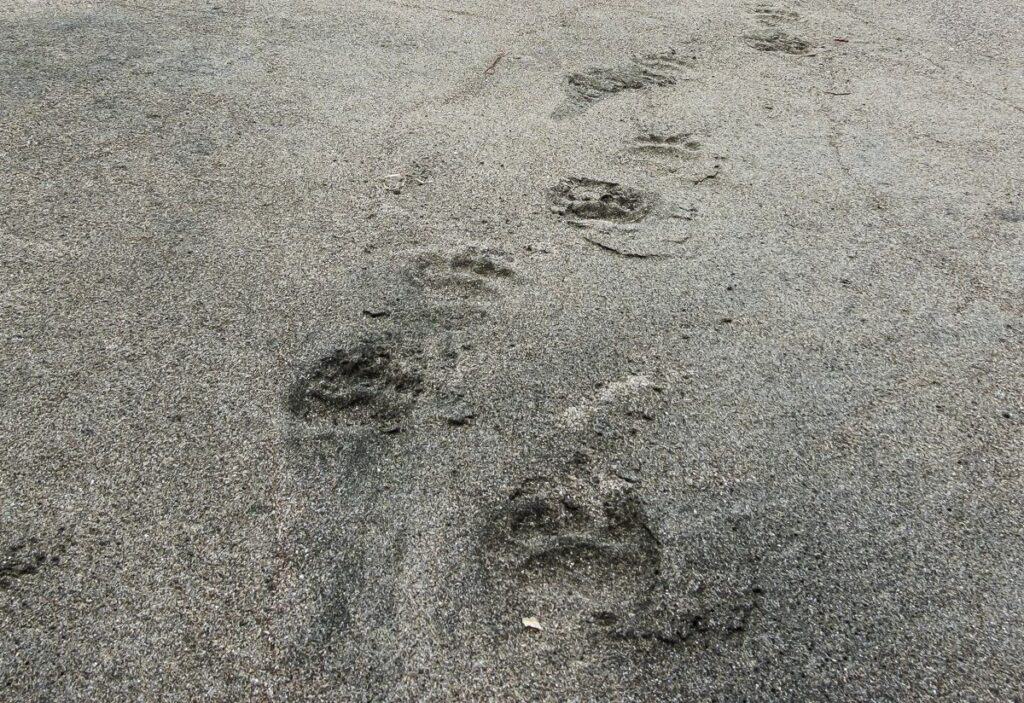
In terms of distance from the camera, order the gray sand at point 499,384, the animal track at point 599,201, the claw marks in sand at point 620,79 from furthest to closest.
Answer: the claw marks in sand at point 620,79 → the animal track at point 599,201 → the gray sand at point 499,384

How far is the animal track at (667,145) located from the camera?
3125mm

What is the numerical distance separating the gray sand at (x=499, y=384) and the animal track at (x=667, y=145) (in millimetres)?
25

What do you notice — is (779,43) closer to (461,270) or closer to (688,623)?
(461,270)

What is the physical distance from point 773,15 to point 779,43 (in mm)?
465

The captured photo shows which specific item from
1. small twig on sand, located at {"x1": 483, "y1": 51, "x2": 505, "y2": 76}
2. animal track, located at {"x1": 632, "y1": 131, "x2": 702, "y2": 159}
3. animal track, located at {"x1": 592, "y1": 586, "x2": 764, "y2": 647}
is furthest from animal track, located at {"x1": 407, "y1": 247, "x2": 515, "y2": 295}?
small twig on sand, located at {"x1": 483, "y1": 51, "x2": 505, "y2": 76}

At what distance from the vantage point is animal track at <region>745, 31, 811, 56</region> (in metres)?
4.12

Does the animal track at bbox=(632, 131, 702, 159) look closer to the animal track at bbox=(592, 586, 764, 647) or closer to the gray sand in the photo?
the gray sand

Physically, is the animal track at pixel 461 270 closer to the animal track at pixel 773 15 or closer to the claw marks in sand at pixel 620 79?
the claw marks in sand at pixel 620 79

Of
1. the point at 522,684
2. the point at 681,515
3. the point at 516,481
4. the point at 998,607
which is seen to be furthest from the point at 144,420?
the point at 998,607

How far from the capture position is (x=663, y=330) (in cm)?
224

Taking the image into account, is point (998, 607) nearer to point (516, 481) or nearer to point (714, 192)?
point (516, 481)

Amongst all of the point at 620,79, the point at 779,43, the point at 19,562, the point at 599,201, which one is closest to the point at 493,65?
the point at 620,79

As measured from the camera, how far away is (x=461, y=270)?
7.98 ft

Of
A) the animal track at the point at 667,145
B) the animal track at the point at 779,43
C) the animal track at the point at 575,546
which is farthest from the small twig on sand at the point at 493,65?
the animal track at the point at 575,546
